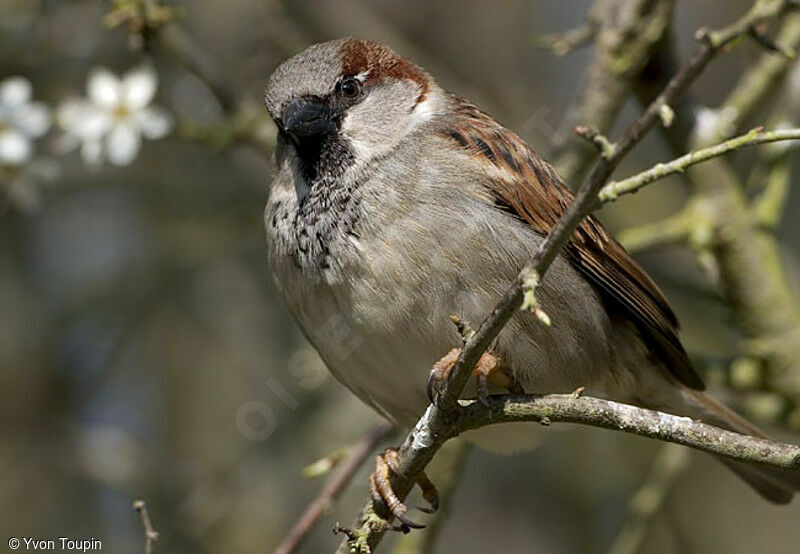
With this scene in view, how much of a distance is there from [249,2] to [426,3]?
130 centimetres

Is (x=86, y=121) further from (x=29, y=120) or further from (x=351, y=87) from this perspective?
(x=351, y=87)

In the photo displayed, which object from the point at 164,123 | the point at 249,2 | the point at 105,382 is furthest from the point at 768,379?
the point at 105,382

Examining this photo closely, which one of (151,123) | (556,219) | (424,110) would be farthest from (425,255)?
(151,123)

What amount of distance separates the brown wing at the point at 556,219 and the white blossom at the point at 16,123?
4.53 feet

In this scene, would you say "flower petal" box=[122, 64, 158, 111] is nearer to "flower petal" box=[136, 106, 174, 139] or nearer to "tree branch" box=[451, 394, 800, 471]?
"flower petal" box=[136, 106, 174, 139]

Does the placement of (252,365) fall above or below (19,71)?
below

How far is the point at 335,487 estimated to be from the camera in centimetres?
333

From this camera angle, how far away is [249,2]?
4.78 m

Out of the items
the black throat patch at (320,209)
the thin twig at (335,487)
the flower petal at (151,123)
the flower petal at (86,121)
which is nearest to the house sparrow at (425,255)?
the black throat patch at (320,209)

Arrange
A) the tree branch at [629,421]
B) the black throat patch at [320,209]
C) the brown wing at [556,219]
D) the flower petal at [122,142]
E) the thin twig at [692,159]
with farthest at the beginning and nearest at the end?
the flower petal at [122,142] < the brown wing at [556,219] < the black throat patch at [320,209] < the tree branch at [629,421] < the thin twig at [692,159]

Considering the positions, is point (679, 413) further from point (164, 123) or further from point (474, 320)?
point (164, 123)

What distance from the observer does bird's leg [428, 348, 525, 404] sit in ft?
8.56

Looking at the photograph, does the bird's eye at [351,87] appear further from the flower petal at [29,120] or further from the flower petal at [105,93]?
the flower petal at [29,120]

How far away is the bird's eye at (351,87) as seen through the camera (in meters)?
3.22
